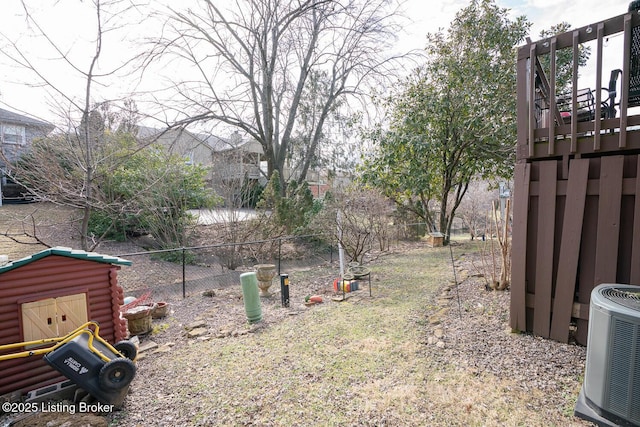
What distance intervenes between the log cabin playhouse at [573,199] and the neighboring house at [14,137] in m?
6.65

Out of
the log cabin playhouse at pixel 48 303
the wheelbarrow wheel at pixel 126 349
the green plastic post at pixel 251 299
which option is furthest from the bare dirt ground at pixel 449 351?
the log cabin playhouse at pixel 48 303

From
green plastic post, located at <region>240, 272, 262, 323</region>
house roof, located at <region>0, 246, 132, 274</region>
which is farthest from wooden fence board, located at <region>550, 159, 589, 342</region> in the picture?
house roof, located at <region>0, 246, 132, 274</region>

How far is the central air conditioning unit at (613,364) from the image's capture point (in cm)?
192

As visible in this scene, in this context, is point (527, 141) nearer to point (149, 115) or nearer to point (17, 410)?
point (17, 410)

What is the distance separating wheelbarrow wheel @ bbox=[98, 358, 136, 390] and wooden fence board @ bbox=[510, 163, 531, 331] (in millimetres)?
4141

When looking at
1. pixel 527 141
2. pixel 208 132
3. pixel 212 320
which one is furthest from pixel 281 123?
pixel 527 141

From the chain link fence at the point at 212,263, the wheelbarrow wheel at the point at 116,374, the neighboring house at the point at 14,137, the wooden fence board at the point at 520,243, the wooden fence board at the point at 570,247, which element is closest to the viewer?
Answer: the wheelbarrow wheel at the point at 116,374

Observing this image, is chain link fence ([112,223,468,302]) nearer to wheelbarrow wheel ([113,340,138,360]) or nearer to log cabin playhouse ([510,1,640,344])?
wheelbarrow wheel ([113,340,138,360])

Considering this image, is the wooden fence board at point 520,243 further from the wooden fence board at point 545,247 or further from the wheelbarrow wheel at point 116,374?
the wheelbarrow wheel at point 116,374

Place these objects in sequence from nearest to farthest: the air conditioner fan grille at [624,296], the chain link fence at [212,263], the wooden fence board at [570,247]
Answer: the air conditioner fan grille at [624,296]
the wooden fence board at [570,247]
the chain link fence at [212,263]

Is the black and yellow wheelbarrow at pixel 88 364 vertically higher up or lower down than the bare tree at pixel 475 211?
lower down

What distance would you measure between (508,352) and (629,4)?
390 cm

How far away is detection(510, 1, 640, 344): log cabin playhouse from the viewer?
296cm

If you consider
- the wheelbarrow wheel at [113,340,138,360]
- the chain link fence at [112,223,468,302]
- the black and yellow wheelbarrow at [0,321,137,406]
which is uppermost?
the black and yellow wheelbarrow at [0,321,137,406]
